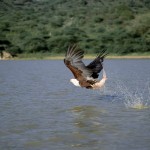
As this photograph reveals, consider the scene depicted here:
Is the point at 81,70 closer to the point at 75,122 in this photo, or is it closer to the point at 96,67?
the point at 96,67

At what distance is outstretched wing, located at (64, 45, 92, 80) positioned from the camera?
13.6 metres

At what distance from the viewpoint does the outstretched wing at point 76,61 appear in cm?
1362

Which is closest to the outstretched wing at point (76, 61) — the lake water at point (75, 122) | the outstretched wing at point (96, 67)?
the outstretched wing at point (96, 67)

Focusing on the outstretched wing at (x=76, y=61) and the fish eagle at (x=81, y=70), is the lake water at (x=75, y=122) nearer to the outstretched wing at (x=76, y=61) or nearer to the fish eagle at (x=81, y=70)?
the fish eagle at (x=81, y=70)

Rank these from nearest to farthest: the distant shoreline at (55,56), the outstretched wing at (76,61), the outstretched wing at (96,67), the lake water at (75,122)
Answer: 1. the lake water at (75,122)
2. the outstretched wing at (76,61)
3. the outstretched wing at (96,67)
4. the distant shoreline at (55,56)

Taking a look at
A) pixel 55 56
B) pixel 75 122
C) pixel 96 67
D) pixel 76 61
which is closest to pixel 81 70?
pixel 76 61

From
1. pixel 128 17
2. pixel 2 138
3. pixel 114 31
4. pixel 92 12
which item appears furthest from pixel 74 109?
pixel 92 12

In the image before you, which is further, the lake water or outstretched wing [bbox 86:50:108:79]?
outstretched wing [bbox 86:50:108:79]

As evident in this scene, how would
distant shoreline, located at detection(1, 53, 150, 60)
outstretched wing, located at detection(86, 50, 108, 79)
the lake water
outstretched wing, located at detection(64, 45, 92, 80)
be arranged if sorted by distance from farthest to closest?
1. distant shoreline, located at detection(1, 53, 150, 60)
2. outstretched wing, located at detection(86, 50, 108, 79)
3. outstretched wing, located at detection(64, 45, 92, 80)
4. the lake water

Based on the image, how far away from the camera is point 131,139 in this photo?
9477mm

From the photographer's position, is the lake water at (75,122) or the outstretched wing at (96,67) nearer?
the lake water at (75,122)

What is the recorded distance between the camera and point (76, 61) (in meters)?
13.7

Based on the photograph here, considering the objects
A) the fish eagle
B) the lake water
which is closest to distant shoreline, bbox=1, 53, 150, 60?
the lake water

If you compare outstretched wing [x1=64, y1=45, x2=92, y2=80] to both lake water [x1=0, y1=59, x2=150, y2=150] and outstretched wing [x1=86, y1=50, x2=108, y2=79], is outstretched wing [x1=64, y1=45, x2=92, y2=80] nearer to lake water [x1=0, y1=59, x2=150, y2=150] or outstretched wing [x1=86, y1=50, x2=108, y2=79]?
outstretched wing [x1=86, y1=50, x2=108, y2=79]
